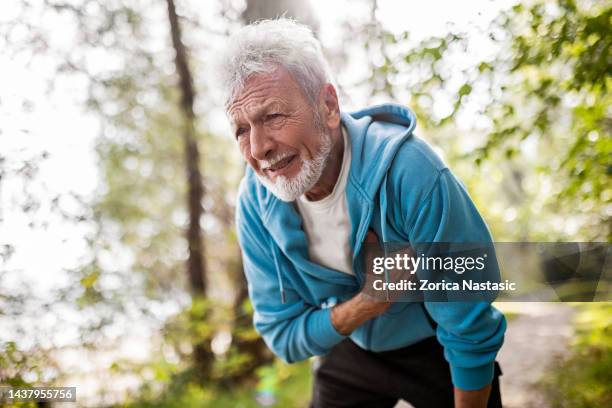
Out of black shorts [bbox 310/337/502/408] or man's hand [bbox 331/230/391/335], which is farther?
black shorts [bbox 310/337/502/408]

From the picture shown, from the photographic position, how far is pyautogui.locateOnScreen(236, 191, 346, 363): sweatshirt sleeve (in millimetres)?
1950

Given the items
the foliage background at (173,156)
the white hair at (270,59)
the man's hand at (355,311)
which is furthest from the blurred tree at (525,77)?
the man's hand at (355,311)

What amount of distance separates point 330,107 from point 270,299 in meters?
0.88

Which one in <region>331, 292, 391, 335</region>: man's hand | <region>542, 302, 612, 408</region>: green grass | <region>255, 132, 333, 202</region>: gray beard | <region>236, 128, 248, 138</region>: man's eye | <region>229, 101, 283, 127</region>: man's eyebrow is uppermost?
<region>229, 101, 283, 127</region>: man's eyebrow

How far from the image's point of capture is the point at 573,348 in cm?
370

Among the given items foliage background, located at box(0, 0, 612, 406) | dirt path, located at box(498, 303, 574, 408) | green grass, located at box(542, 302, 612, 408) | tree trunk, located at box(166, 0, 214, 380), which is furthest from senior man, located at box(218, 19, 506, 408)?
tree trunk, located at box(166, 0, 214, 380)

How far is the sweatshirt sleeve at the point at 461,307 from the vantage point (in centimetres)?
156

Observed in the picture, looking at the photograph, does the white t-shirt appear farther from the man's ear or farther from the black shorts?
the black shorts

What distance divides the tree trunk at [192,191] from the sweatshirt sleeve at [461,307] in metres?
2.81

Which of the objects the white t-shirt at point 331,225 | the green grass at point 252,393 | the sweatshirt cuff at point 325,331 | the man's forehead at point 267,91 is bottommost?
the green grass at point 252,393

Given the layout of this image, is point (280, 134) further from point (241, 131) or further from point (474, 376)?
point (474, 376)

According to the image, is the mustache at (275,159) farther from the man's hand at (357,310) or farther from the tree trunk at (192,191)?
the tree trunk at (192,191)

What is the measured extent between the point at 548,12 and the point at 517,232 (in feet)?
12.4

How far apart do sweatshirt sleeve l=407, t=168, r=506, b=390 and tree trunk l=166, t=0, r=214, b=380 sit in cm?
281
